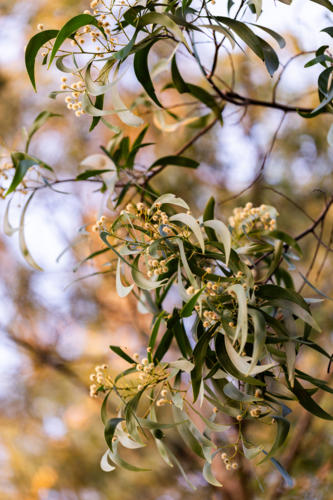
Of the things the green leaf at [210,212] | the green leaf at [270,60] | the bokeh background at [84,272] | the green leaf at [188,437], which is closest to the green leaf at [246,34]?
the green leaf at [270,60]

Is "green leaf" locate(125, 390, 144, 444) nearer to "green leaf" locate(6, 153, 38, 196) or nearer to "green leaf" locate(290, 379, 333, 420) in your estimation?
"green leaf" locate(290, 379, 333, 420)

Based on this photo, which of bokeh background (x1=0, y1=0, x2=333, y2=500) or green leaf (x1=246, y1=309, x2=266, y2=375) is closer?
green leaf (x1=246, y1=309, x2=266, y2=375)

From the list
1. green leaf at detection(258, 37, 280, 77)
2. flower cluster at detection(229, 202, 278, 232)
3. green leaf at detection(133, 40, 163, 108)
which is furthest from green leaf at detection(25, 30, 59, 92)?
flower cluster at detection(229, 202, 278, 232)

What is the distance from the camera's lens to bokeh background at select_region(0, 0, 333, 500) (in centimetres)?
99

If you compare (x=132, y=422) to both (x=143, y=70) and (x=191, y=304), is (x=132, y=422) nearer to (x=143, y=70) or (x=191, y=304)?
(x=191, y=304)

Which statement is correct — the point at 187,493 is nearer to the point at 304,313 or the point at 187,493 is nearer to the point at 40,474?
the point at 40,474

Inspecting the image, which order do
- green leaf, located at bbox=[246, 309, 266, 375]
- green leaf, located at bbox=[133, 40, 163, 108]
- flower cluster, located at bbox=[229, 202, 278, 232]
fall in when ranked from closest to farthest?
green leaf, located at bbox=[246, 309, 266, 375] → green leaf, located at bbox=[133, 40, 163, 108] → flower cluster, located at bbox=[229, 202, 278, 232]

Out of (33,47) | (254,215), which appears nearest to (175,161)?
(254,215)

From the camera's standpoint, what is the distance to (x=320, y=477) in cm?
89

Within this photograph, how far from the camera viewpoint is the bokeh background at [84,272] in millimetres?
995

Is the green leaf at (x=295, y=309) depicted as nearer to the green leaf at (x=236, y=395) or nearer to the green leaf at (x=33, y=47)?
the green leaf at (x=236, y=395)

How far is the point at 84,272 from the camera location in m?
1.10

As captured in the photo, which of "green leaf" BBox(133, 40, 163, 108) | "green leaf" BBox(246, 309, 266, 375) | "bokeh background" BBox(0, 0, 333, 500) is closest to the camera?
"green leaf" BBox(246, 309, 266, 375)

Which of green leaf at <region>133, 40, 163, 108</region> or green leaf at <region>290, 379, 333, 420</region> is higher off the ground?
green leaf at <region>133, 40, 163, 108</region>
